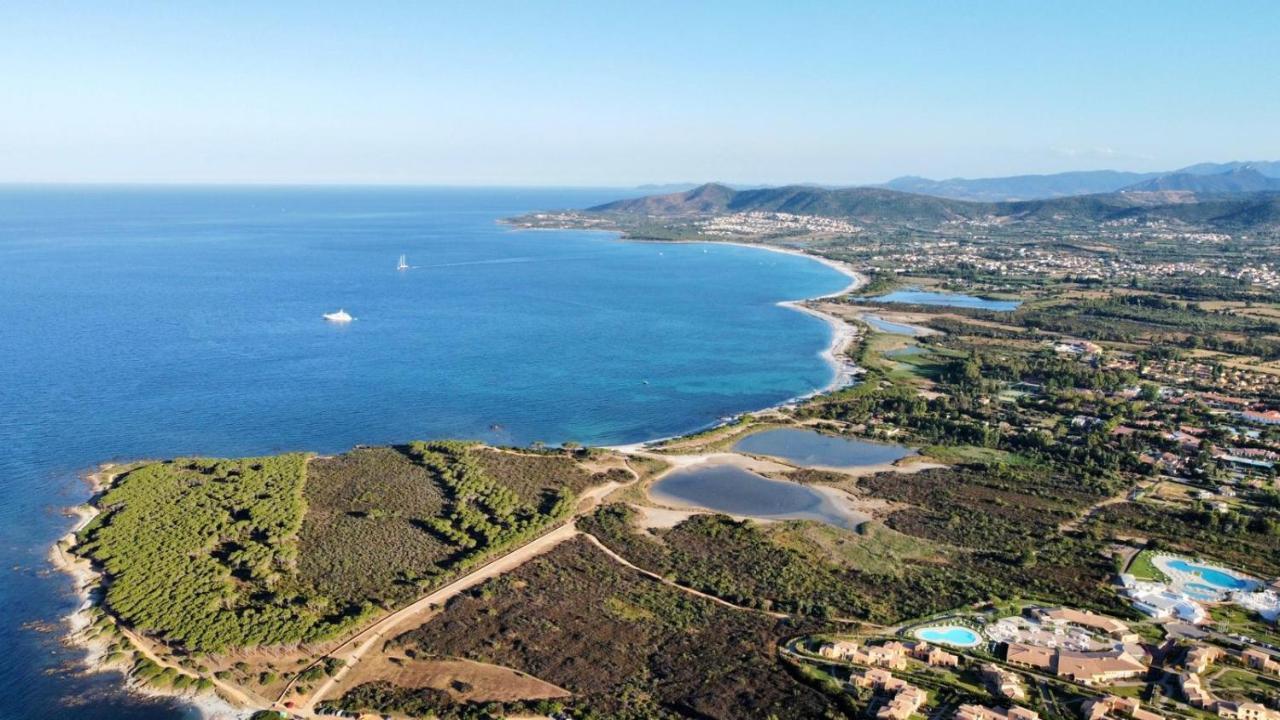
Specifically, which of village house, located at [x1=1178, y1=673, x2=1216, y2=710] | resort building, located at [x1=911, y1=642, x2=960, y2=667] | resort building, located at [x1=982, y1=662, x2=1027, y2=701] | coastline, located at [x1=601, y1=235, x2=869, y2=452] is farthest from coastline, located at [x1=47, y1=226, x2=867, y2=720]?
village house, located at [x1=1178, y1=673, x2=1216, y2=710]

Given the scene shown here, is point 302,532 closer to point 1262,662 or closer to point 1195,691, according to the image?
point 1195,691

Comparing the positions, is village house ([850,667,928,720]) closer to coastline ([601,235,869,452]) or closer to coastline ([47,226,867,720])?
coastline ([47,226,867,720])

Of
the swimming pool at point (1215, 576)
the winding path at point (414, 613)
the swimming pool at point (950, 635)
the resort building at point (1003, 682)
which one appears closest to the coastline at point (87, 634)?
the winding path at point (414, 613)

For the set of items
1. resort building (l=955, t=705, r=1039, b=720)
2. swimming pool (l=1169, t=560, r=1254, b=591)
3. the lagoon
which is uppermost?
the lagoon

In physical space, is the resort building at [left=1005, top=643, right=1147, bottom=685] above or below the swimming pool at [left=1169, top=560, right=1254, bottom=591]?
above

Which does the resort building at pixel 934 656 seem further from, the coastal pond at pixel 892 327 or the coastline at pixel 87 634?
the coastal pond at pixel 892 327

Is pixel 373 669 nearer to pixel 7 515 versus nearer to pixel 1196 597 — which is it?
pixel 7 515

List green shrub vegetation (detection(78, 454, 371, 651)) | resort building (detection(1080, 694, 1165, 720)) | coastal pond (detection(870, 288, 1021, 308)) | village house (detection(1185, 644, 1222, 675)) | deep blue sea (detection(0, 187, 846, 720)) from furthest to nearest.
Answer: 1. coastal pond (detection(870, 288, 1021, 308))
2. deep blue sea (detection(0, 187, 846, 720))
3. green shrub vegetation (detection(78, 454, 371, 651))
4. village house (detection(1185, 644, 1222, 675))
5. resort building (detection(1080, 694, 1165, 720))
